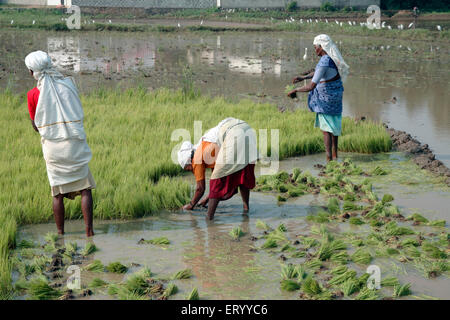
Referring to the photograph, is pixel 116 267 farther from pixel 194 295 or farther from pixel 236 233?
pixel 236 233

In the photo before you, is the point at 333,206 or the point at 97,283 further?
the point at 333,206

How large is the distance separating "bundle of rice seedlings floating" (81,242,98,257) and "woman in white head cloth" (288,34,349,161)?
3044 mm

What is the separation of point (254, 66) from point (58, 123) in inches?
435

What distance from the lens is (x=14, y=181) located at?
17.1 feet

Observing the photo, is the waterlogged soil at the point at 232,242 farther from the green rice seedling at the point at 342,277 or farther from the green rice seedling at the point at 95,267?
the green rice seedling at the point at 342,277

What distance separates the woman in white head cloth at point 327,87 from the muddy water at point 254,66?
156 cm

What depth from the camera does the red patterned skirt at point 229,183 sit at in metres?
4.77

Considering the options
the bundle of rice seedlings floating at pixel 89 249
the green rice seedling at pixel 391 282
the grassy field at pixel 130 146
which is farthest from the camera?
the grassy field at pixel 130 146

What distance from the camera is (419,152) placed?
277 inches

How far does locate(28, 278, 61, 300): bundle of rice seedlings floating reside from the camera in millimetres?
3461

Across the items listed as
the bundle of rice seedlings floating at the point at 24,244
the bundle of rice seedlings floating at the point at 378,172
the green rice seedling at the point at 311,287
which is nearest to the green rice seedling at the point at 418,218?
the bundle of rice seedlings floating at the point at 378,172

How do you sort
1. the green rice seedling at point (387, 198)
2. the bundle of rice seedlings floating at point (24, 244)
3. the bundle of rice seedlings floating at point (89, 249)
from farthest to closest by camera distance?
the green rice seedling at point (387, 198), the bundle of rice seedlings floating at point (24, 244), the bundle of rice seedlings floating at point (89, 249)

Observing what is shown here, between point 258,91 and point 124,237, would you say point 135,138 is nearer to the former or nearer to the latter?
point 124,237

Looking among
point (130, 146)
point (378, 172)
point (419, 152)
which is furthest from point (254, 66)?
point (378, 172)
